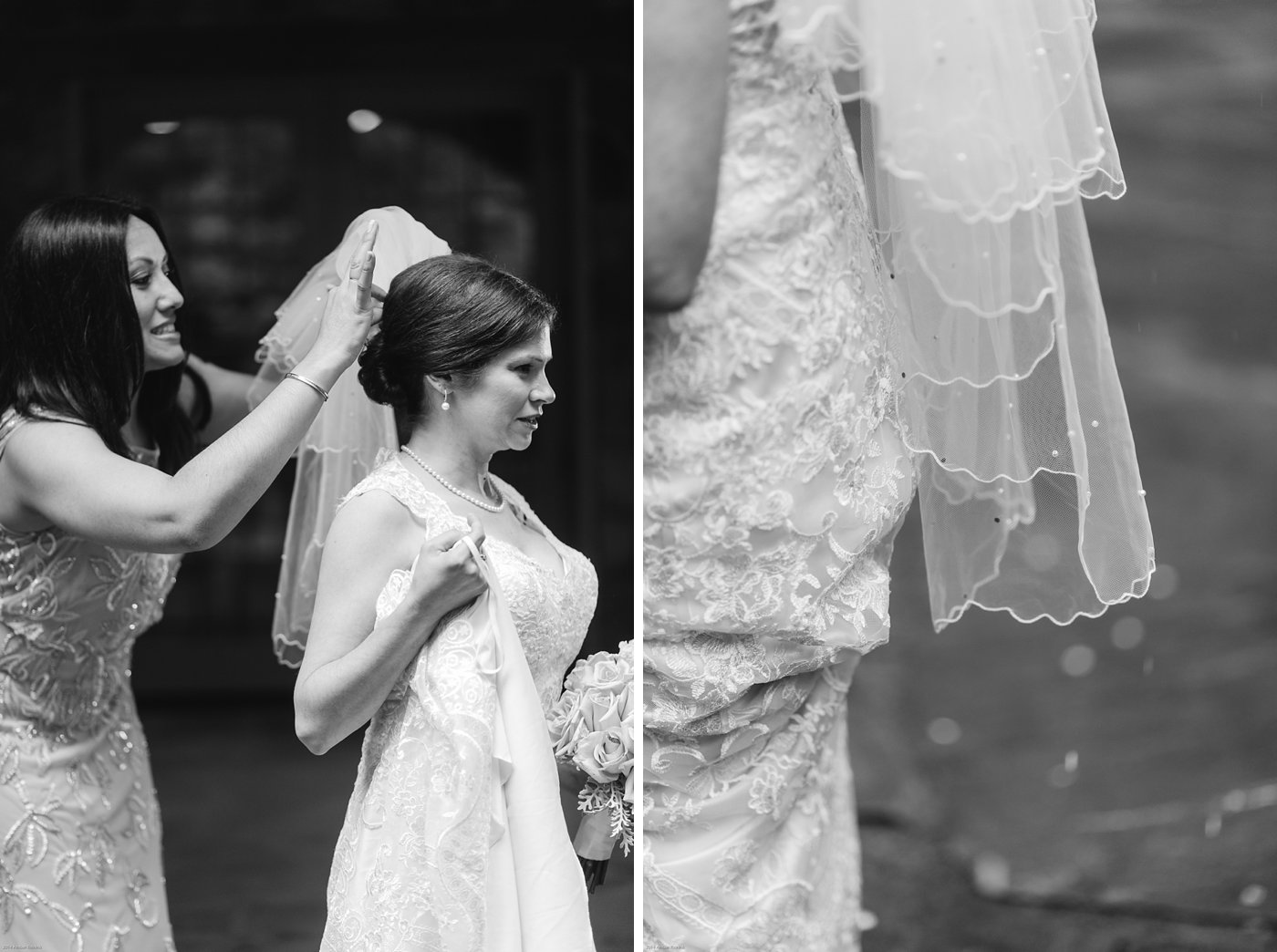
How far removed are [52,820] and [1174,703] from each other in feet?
8.49

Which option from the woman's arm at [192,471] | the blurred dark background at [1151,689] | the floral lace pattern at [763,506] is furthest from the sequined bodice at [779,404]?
the blurred dark background at [1151,689]

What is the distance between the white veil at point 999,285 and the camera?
126 centimetres

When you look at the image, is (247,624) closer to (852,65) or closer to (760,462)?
(760,462)

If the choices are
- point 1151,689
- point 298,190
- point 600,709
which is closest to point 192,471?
point 600,709

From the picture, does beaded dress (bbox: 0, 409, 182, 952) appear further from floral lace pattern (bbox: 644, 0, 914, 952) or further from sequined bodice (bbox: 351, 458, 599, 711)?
floral lace pattern (bbox: 644, 0, 914, 952)

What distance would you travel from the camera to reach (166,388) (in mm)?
1650

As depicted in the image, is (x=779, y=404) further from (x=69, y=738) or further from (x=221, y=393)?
(x=69, y=738)

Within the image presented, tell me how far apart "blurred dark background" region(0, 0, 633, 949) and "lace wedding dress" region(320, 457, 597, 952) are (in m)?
0.12

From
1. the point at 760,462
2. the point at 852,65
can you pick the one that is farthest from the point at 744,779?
the point at 852,65

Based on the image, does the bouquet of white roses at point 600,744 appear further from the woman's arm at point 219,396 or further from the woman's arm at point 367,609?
the woman's arm at point 219,396

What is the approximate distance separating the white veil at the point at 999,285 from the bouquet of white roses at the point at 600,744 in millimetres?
394

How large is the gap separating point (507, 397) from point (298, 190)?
1152 millimetres

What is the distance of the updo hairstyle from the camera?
1.33m

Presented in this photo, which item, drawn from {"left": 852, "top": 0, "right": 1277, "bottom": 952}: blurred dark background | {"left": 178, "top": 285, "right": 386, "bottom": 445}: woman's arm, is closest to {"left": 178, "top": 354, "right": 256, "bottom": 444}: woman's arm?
{"left": 178, "top": 285, "right": 386, "bottom": 445}: woman's arm
